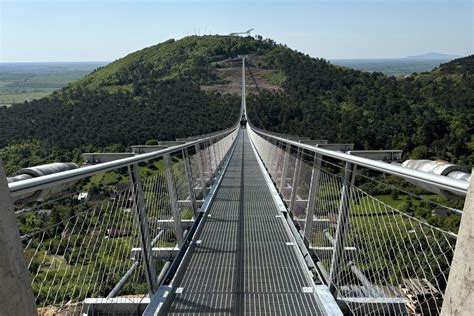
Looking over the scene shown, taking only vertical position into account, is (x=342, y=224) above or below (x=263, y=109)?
above

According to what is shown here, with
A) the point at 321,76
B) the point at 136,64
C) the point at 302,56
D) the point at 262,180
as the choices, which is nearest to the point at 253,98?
the point at 321,76

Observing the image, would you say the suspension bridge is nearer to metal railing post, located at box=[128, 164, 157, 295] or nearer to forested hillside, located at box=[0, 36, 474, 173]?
metal railing post, located at box=[128, 164, 157, 295]

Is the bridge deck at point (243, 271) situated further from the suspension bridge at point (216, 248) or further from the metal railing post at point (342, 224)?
the metal railing post at point (342, 224)

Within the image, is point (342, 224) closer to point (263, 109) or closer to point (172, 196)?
point (172, 196)

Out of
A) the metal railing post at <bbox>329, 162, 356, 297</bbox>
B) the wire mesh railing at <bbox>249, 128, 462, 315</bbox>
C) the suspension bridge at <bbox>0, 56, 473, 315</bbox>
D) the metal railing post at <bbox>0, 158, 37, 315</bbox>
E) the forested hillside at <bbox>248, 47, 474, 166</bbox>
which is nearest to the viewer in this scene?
the metal railing post at <bbox>0, 158, 37, 315</bbox>

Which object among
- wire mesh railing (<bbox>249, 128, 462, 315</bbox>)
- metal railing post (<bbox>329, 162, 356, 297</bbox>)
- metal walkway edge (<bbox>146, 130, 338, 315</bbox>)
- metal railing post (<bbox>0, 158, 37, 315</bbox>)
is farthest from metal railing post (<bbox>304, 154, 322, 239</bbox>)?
metal railing post (<bbox>0, 158, 37, 315</bbox>)

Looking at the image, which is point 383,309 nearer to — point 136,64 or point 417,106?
point 417,106

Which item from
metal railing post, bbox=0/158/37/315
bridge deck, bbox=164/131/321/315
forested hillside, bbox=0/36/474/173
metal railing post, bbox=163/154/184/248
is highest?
metal railing post, bbox=0/158/37/315

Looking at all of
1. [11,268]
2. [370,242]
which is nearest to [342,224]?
[370,242]
